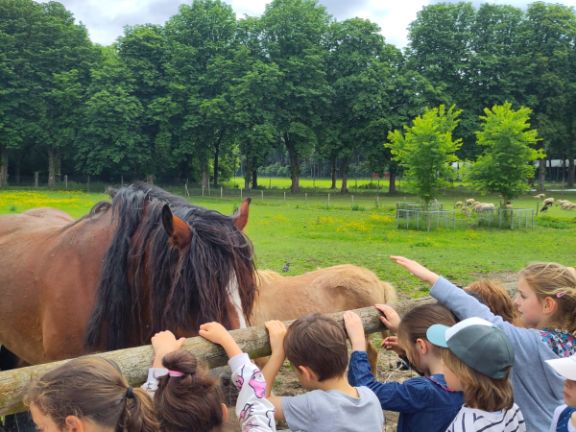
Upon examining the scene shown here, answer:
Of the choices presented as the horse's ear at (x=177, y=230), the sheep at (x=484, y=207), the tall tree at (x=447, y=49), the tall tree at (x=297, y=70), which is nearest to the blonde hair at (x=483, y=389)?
the horse's ear at (x=177, y=230)

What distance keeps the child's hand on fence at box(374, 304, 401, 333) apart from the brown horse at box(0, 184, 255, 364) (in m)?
0.82

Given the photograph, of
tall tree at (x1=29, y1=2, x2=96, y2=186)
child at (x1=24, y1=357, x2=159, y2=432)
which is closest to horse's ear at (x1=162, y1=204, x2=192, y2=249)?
child at (x1=24, y1=357, x2=159, y2=432)

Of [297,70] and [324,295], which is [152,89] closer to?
[297,70]

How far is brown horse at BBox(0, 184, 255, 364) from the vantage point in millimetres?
2818

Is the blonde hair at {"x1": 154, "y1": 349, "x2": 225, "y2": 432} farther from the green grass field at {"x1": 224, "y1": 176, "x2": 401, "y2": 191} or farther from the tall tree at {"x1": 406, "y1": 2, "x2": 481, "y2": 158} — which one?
the green grass field at {"x1": 224, "y1": 176, "x2": 401, "y2": 191}

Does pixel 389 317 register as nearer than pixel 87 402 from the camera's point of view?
No

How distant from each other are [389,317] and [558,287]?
37.7 inches

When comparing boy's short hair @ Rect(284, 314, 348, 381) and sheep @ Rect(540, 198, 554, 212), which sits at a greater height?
boy's short hair @ Rect(284, 314, 348, 381)

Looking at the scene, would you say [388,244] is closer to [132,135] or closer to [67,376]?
[67,376]

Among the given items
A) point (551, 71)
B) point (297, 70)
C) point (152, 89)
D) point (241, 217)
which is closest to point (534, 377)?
point (241, 217)

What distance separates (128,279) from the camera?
315 centimetres

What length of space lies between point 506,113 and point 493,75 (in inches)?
828

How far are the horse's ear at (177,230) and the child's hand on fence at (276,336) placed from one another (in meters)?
0.72

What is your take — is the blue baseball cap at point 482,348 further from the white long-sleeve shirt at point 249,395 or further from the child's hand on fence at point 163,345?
the child's hand on fence at point 163,345
